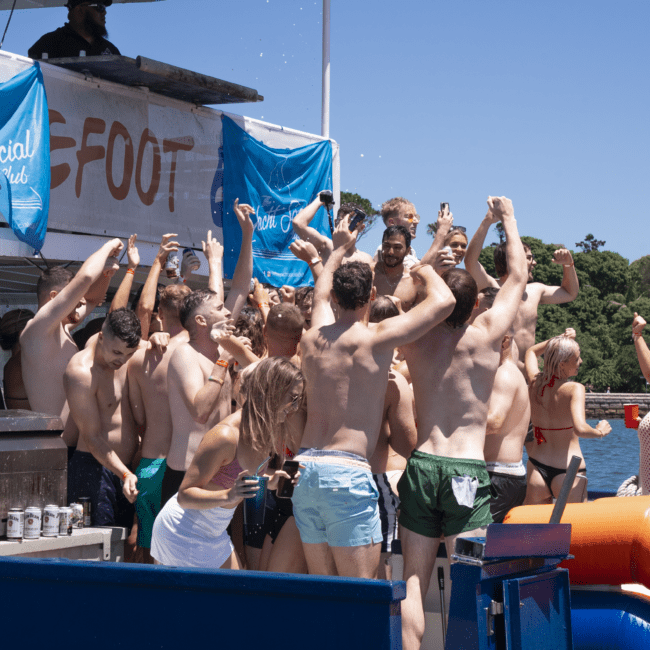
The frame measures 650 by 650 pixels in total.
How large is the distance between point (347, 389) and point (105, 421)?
1726mm

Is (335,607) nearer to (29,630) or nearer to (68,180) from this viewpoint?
(29,630)

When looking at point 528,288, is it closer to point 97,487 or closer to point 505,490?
point 505,490

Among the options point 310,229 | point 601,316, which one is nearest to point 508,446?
point 310,229

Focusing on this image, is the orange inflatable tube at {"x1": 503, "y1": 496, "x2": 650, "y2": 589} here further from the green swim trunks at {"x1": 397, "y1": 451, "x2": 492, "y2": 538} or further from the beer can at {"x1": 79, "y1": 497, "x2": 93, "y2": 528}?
the beer can at {"x1": 79, "y1": 497, "x2": 93, "y2": 528}

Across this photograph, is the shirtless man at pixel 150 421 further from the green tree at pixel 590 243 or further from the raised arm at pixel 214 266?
the green tree at pixel 590 243

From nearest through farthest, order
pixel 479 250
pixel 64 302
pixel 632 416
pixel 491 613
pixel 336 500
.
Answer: pixel 491 613 → pixel 336 500 → pixel 64 302 → pixel 479 250 → pixel 632 416

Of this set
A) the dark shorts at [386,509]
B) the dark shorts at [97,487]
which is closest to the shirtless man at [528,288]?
the dark shorts at [386,509]

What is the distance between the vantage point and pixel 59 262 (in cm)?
700

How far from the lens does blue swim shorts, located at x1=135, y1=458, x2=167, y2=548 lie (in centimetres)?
453

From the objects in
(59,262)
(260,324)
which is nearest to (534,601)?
(260,324)

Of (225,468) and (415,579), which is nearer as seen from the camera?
(225,468)

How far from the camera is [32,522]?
12.1 ft

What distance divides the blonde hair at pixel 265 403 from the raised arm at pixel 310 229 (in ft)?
5.86

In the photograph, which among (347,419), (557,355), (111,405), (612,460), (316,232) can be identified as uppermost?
(316,232)
